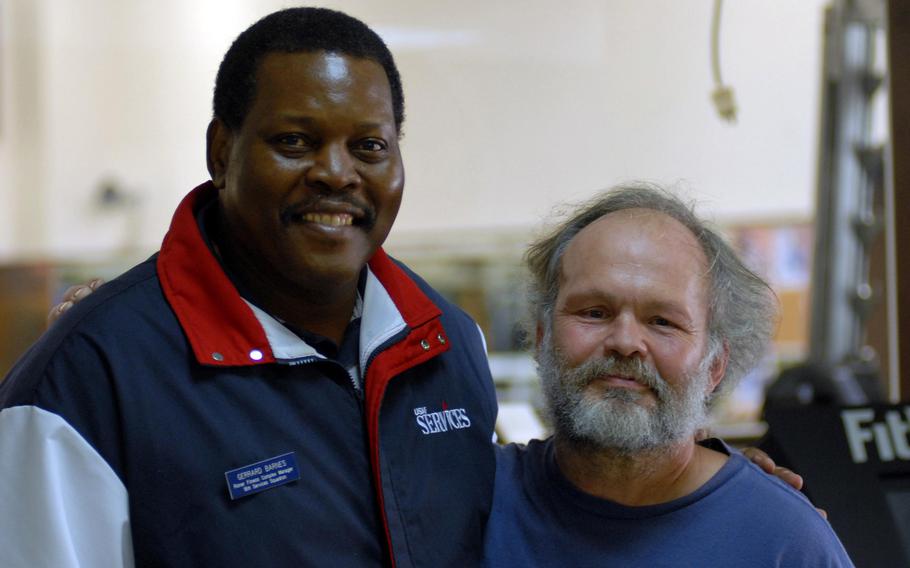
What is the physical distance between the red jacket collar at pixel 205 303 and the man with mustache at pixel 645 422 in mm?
444

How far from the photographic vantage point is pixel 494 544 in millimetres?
1473

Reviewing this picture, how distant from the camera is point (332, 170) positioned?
50.7 inches

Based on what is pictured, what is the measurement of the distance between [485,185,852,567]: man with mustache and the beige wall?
2067mm

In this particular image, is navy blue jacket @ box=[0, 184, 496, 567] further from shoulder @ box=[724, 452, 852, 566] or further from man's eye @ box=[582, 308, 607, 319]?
shoulder @ box=[724, 452, 852, 566]

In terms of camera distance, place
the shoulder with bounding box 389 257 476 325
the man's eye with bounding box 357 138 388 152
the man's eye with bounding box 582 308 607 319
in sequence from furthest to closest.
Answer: the shoulder with bounding box 389 257 476 325 → the man's eye with bounding box 582 308 607 319 → the man's eye with bounding box 357 138 388 152

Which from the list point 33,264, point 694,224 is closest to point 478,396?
point 694,224

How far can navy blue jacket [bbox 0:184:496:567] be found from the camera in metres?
1.14

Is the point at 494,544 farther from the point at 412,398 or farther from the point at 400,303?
the point at 400,303

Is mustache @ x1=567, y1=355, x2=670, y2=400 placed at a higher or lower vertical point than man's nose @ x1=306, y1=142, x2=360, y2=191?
lower

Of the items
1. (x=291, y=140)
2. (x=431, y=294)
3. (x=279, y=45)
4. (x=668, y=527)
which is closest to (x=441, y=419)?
(x=431, y=294)

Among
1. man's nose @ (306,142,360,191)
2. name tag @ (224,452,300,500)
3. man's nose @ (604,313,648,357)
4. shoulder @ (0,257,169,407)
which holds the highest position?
man's nose @ (306,142,360,191)

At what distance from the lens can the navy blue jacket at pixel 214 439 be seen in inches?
44.8

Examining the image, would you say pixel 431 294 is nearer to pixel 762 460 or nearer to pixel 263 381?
pixel 263 381

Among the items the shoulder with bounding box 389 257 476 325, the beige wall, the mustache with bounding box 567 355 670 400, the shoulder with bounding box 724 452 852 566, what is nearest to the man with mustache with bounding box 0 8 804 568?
the shoulder with bounding box 389 257 476 325
